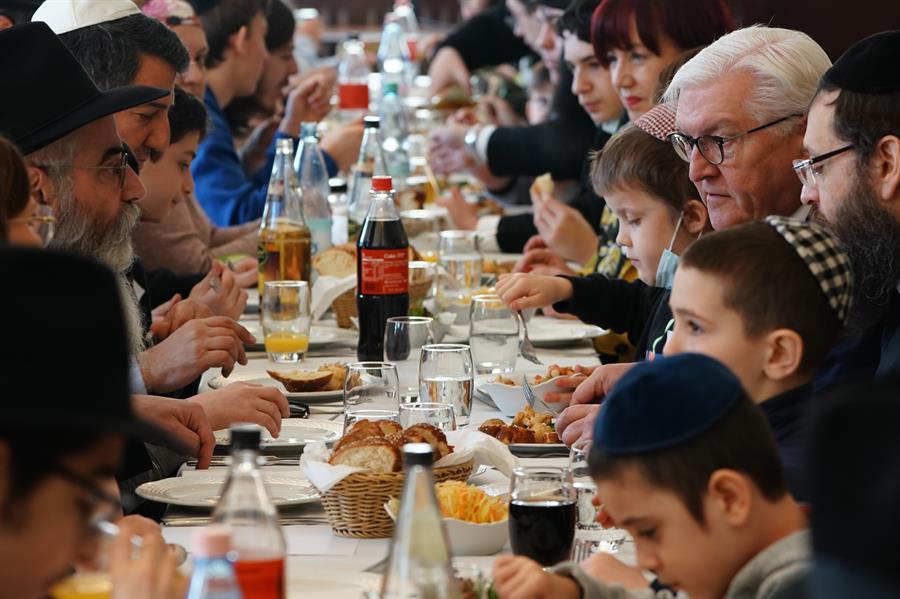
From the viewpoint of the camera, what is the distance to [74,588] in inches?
55.4

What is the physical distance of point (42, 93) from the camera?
2.56 meters

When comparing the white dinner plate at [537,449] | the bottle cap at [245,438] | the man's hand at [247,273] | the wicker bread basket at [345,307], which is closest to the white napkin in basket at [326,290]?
the wicker bread basket at [345,307]

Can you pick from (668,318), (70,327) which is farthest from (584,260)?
(70,327)

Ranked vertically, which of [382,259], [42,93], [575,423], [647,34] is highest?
[647,34]

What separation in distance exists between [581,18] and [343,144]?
1088 millimetres

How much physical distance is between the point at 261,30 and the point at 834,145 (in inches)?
147

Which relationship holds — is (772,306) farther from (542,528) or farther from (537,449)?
(537,449)

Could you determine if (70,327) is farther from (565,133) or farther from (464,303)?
(565,133)

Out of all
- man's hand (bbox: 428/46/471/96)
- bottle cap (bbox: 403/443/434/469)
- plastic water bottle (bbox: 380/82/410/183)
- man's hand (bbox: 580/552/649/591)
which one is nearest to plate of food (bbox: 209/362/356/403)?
man's hand (bbox: 580/552/649/591)

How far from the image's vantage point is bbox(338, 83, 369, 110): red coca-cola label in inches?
249

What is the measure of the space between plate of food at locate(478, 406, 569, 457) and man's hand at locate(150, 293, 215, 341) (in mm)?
1086

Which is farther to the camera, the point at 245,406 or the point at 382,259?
the point at 382,259

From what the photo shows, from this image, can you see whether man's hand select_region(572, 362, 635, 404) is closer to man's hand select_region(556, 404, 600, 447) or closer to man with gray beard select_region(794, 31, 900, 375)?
man's hand select_region(556, 404, 600, 447)

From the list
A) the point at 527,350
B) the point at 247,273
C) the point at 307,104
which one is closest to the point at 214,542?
the point at 527,350
